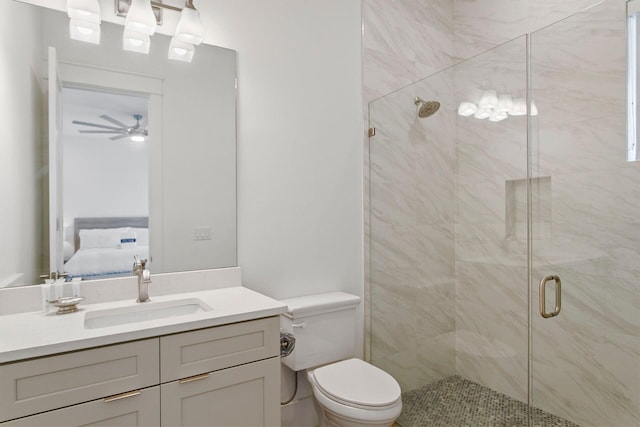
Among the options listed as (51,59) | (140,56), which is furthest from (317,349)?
(51,59)

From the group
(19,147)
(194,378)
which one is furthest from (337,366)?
(19,147)

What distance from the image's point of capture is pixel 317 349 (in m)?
1.96

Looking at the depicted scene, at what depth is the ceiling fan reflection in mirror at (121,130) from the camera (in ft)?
5.20

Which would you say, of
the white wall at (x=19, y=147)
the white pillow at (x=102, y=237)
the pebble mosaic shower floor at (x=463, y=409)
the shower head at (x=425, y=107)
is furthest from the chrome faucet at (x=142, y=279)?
the shower head at (x=425, y=107)

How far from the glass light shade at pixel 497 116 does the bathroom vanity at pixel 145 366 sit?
141 centimetres

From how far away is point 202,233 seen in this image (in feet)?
6.07

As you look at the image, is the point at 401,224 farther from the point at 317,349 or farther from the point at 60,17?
the point at 60,17

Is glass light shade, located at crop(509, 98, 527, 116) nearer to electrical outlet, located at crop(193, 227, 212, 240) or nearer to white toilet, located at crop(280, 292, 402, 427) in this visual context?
white toilet, located at crop(280, 292, 402, 427)

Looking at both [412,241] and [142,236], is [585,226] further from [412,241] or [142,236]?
[142,236]

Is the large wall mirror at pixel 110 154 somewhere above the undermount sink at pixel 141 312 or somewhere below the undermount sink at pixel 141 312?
above

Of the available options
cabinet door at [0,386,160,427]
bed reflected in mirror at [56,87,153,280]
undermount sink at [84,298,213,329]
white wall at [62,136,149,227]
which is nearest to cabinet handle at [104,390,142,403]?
cabinet door at [0,386,160,427]

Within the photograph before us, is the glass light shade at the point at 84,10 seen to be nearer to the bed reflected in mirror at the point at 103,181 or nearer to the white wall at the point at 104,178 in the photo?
the bed reflected in mirror at the point at 103,181

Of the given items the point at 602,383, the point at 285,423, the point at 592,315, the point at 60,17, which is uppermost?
the point at 60,17

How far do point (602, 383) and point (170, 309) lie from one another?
191 cm
